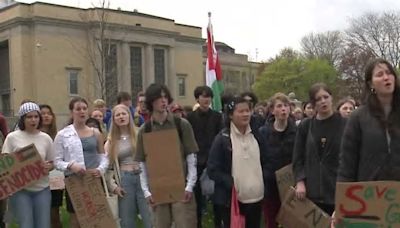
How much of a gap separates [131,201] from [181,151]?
3.42 feet

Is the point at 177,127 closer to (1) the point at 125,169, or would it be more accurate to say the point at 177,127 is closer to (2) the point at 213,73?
(1) the point at 125,169

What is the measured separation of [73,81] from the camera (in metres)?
50.0

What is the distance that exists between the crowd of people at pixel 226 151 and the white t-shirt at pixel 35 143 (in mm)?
12

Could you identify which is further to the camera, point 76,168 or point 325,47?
point 325,47

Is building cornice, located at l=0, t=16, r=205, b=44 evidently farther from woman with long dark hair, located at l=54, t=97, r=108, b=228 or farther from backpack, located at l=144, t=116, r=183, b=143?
backpack, located at l=144, t=116, r=183, b=143

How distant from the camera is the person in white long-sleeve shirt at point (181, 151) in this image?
5906mm

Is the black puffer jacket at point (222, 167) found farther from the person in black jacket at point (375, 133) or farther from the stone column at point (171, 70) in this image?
the stone column at point (171, 70)

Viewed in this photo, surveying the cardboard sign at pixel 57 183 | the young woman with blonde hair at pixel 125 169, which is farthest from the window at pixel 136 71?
the young woman with blonde hair at pixel 125 169

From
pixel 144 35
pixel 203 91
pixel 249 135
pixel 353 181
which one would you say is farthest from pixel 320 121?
pixel 144 35

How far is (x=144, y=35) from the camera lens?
176ft

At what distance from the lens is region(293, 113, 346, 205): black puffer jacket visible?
17.4ft

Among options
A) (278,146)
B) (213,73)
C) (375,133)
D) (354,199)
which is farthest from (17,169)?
(213,73)

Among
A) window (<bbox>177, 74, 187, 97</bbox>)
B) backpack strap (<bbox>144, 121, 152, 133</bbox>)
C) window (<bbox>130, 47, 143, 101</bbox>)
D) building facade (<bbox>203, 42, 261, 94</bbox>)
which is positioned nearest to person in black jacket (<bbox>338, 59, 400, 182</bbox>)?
backpack strap (<bbox>144, 121, 152, 133</bbox>)

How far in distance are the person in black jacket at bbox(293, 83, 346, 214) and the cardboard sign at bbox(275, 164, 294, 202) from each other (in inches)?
25.7
